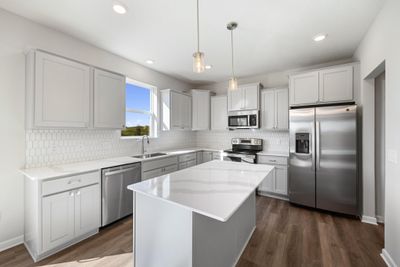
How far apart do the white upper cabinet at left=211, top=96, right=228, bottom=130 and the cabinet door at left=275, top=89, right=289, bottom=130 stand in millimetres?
1228

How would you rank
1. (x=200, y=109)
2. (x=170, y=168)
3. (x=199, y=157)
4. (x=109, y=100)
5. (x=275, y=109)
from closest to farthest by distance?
(x=109, y=100) → (x=170, y=168) → (x=275, y=109) → (x=199, y=157) → (x=200, y=109)

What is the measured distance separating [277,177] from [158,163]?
8.00 feet

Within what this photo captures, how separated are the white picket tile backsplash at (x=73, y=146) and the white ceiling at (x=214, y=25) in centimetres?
145

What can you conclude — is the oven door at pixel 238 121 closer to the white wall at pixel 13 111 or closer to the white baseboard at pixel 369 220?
the white baseboard at pixel 369 220

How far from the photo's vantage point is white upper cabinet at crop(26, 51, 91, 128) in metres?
2.05

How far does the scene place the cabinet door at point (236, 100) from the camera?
13.8ft

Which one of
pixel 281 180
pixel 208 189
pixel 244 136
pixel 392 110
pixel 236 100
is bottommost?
pixel 281 180

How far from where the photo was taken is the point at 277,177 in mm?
3609

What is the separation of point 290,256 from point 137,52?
3.69m

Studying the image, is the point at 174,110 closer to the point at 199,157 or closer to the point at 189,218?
the point at 199,157

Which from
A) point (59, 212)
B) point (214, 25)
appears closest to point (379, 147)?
point (214, 25)

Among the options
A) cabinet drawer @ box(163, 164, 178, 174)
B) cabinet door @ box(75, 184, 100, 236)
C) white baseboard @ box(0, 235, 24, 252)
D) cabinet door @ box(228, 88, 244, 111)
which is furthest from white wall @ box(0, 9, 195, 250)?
cabinet door @ box(228, 88, 244, 111)

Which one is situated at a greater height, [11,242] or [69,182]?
[69,182]

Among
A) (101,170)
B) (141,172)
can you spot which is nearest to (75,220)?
(101,170)
